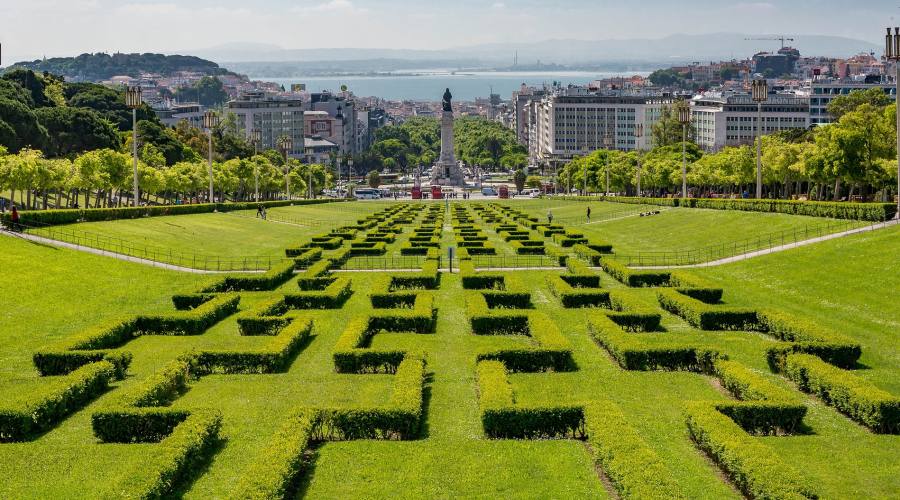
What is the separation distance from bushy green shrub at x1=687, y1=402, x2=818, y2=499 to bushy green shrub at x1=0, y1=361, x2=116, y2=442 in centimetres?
1737

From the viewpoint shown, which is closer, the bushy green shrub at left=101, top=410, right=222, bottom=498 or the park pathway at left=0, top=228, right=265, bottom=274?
the bushy green shrub at left=101, top=410, right=222, bottom=498

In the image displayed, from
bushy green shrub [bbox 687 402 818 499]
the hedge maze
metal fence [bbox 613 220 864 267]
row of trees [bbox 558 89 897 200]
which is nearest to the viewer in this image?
bushy green shrub [bbox 687 402 818 499]

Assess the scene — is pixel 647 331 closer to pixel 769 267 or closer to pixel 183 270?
pixel 769 267

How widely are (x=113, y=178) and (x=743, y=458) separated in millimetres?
76965

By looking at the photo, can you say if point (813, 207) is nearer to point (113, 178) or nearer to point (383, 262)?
point (383, 262)

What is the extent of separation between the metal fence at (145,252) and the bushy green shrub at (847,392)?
112 ft

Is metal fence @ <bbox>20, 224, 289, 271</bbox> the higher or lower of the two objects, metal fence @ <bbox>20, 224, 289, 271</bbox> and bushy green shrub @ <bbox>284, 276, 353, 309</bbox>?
the higher

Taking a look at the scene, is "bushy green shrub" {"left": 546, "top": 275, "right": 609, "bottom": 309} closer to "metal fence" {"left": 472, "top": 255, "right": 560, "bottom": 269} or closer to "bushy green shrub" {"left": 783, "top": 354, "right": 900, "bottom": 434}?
"metal fence" {"left": 472, "top": 255, "right": 560, "bottom": 269}

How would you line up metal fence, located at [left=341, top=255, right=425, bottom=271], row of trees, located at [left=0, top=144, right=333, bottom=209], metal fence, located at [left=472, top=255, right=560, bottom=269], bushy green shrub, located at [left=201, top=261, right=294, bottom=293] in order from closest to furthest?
bushy green shrub, located at [left=201, top=261, right=294, bottom=293], metal fence, located at [left=341, top=255, right=425, bottom=271], metal fence, located at [left=472, top=255, right=560, bottom=269], row of trees, located at [left=0, top=144, right=333, bottom=209]

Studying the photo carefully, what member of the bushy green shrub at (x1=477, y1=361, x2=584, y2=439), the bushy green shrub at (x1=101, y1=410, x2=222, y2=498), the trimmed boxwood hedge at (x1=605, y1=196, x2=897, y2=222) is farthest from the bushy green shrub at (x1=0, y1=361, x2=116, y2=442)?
the trimmed boxwood hedge at (x1=605, y1=196, x2=897, y2=222)

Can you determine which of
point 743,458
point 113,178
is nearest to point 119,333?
point 743,458

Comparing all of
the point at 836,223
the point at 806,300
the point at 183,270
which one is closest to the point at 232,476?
the point at 806,300

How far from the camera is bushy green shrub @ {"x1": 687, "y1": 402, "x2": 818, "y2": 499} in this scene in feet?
60.6

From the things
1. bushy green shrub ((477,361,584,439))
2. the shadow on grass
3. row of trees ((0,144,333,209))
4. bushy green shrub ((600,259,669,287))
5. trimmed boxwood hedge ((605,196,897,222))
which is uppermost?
row of trees ((0,144,333,209))
